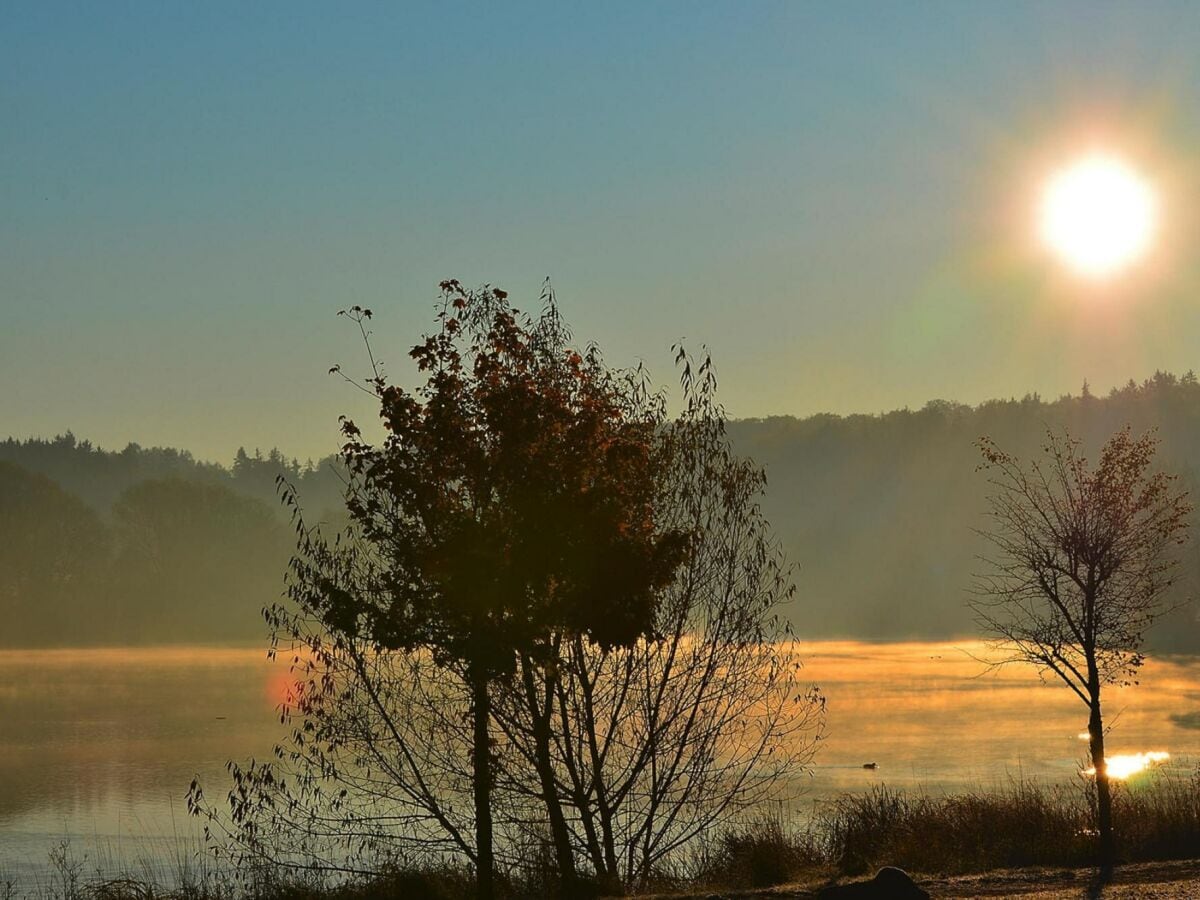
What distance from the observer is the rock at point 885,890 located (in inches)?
711

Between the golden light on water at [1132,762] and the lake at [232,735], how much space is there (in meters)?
0.61

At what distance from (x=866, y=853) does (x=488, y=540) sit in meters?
9.93

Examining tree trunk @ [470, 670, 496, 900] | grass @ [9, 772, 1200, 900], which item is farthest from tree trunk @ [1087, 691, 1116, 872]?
tree trunk @ [470, 670, 496, 900]

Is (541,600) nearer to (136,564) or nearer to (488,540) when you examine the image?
(488,540)

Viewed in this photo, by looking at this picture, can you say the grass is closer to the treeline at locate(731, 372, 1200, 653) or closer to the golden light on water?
the golden light on water

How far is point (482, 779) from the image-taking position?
2048 cm

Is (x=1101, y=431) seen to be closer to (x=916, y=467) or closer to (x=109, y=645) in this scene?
(x=916, y=467)

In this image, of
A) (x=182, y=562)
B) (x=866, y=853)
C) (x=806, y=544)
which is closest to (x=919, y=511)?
(x=806, y=544)

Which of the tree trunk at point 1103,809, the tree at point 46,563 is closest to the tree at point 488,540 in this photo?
the tree trunk at point 1103,809

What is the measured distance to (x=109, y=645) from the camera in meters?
128

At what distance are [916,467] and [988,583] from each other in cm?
6092

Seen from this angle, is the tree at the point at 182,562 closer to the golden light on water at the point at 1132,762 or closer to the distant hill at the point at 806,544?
the distant hill at the point at 806,544

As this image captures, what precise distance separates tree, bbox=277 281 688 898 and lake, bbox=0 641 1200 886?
1233 centimetres

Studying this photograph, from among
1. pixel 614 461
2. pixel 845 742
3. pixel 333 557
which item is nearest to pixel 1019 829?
pixel 614 461
